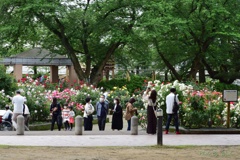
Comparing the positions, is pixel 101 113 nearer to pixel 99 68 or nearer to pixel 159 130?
pixel 159 130

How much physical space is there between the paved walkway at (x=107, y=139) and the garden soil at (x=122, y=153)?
1052 millimetres

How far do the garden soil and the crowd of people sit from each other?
3900 mm

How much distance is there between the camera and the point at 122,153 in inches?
634

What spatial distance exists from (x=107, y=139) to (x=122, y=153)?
3.72 meters

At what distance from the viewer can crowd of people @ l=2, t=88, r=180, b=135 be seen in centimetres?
2152

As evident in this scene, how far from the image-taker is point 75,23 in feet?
159

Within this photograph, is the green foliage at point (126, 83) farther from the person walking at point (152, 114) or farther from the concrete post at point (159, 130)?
the concrete post at point (159, 130)

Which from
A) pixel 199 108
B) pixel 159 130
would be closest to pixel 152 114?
pixel 199 108

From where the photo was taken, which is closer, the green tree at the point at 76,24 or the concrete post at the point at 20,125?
the concrete post at the point at 20,125

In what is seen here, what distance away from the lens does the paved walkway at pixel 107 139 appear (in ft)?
60.6

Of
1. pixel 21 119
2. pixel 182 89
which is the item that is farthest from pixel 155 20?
pixel 21 119

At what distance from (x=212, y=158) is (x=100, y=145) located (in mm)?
3865

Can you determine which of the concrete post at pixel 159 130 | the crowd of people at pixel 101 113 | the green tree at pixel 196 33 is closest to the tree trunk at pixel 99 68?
the green tree at pixel 196 33

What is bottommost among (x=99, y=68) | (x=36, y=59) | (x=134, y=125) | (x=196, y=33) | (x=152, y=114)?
(x=134, y=125)
